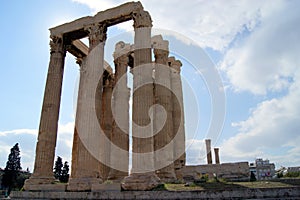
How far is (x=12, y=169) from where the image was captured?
49031 millimetres

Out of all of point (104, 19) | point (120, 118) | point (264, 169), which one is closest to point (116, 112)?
point (120, 118)

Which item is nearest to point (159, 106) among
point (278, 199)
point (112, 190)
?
point (112, 190)

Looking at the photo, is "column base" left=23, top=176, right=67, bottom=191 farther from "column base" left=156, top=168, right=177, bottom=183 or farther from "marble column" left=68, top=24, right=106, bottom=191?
"column base" left=156, top=168, right=177, bottom=183

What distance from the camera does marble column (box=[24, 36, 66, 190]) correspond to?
722 inches

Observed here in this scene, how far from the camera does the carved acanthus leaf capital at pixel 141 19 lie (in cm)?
1844

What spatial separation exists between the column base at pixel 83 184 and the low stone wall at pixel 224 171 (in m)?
10.2

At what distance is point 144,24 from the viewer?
18406 mm

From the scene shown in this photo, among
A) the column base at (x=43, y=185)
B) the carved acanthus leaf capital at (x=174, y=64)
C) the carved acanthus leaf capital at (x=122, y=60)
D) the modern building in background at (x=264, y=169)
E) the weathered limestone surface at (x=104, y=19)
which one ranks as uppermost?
the weathered limestone surface at (x=104, y=19)

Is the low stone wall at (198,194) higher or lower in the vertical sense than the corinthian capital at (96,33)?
lower

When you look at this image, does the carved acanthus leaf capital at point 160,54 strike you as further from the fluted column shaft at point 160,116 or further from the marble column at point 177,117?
the marble column at point 177,117

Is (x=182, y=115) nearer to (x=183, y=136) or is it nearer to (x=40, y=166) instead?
(x=183, y=136)

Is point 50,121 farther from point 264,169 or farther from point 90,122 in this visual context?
point 264,169

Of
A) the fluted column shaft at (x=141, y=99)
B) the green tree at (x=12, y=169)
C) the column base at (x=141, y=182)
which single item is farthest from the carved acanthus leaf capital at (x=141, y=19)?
the green tree at (x=12, y=169)

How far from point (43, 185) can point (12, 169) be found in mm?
37172
